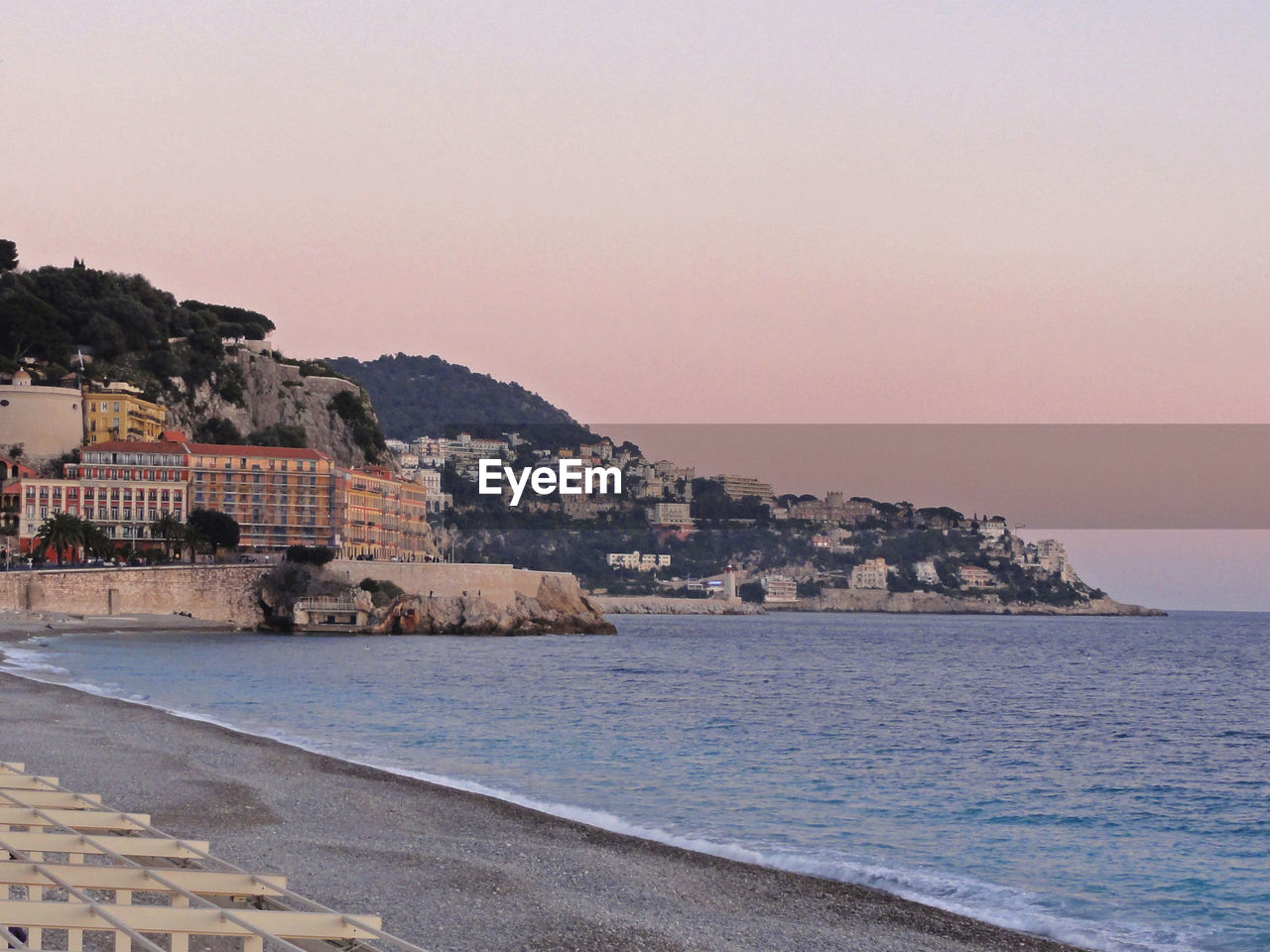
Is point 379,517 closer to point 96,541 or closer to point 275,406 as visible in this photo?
point 275,406

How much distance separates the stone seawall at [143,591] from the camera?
248 ft

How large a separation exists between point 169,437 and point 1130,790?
89600 mm

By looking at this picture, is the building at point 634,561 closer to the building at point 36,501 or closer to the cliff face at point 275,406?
the cliff face at point 275,406

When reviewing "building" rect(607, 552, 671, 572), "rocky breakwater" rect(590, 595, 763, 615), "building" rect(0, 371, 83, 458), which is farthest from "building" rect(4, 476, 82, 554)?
A: "building" rect(607, 552, 671, 572)

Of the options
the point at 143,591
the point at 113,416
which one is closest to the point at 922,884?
the point at 143,591

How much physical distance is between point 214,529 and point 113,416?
49.0 ft

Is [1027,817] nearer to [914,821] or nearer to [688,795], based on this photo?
[914,821]

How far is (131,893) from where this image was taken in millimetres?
8461

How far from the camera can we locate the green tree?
91.6 metres

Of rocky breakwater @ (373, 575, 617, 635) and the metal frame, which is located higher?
the metal frame

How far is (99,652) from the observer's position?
173 ft

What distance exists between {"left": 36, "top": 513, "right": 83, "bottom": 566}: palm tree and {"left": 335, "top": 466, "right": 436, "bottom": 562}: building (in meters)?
21.2

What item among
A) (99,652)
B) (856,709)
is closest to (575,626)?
(99,652)

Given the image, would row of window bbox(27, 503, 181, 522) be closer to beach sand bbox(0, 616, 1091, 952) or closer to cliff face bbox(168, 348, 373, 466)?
cliff face bbox(168, 348, 373, 466)
